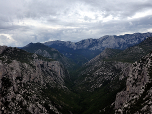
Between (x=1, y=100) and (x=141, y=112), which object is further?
(x=1, y=100)

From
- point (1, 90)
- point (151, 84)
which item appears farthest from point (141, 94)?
point (1, 90)

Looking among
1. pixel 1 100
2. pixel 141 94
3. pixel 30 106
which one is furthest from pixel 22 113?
pixel 141 94

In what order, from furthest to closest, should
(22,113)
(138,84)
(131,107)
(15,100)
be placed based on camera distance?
(15,100) → (22,113) → (138,84) → (131,107)

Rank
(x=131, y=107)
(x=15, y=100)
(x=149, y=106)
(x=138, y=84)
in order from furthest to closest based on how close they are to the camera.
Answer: (x=15, y=100) → (x=138, y=84) → (x=131, y=107) → (x=149, y=106)

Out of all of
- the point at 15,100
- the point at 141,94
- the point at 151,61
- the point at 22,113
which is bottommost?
the point at 22,113

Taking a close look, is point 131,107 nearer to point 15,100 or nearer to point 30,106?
point 30,106

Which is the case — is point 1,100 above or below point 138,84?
below

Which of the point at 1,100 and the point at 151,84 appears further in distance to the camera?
the point at 1,100

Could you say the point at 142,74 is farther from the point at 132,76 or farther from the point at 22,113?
the point at 22,113

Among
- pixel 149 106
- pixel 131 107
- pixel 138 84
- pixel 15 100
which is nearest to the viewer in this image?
pixel 149 106
